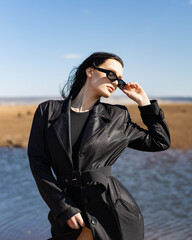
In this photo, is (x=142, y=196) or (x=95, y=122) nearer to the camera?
(x=95, y=122)

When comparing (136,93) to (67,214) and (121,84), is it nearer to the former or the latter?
(121,84)

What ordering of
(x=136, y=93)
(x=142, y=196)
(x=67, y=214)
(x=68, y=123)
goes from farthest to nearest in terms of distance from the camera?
1. (x=142, y=196)
2. (x=136, y=93)
3. (x=68, y=123)
4. (x=67, y=214)

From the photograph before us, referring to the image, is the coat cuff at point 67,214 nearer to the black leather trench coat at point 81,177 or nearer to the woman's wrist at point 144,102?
the black leather trench coat at point 81,177

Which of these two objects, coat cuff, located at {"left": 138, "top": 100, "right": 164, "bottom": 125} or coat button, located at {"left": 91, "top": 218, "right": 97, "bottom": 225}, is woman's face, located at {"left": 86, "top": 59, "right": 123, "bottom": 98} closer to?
coat cuff, located at {"left": 138, "top": 100, "right": 164, "bottom": 125}

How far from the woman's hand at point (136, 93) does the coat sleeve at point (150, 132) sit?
45 millimetres

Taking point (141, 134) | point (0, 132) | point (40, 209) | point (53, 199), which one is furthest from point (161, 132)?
point (0, 132)

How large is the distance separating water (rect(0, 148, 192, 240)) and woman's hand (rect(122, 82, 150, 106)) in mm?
3078

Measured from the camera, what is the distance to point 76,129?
105 inches

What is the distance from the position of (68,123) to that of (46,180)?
374mm

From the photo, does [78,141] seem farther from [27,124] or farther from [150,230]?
[27,124]

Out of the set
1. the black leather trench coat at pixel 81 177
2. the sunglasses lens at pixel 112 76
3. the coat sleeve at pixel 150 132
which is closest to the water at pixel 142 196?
the coat sleeve at pixel 150 132

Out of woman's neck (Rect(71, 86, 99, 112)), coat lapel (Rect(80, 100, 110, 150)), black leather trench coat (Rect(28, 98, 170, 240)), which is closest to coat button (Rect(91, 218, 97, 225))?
black leather trench coat (Rect(28, 98, 170, 240))

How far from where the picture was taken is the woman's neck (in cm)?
281

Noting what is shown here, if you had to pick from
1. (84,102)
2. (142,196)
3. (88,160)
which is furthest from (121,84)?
(142,196)
